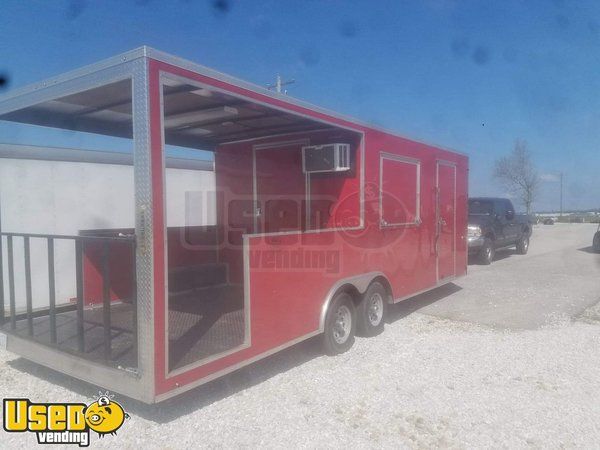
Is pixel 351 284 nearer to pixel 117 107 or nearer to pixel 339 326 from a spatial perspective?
pixel 339 326

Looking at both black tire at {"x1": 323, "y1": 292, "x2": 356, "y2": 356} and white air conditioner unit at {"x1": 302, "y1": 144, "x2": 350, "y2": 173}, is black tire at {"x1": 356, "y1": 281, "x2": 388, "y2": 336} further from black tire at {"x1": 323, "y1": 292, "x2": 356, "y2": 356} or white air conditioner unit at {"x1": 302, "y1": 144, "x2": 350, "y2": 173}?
white air conditioner unit at {"x1": 302, "y1": 144, "x2": 350, "y2": 173}

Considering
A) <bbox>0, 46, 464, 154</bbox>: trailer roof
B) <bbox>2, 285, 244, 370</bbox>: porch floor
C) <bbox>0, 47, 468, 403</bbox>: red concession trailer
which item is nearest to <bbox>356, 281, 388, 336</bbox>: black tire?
<bbox>0, 47, 468, 403</bbox>: red concession trailer

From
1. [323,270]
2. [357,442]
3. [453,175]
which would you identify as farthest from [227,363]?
[453,175]

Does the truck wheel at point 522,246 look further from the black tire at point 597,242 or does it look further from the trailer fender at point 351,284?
the trailer fender at point 351,284

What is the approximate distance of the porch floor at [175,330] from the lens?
11.9 ft

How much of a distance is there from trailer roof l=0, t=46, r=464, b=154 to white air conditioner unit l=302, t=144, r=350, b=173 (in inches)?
12.3

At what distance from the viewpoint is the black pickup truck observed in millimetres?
12703

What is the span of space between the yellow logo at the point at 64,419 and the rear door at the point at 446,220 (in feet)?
17.3

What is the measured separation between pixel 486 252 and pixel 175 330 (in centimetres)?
1087

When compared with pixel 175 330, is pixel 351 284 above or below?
above

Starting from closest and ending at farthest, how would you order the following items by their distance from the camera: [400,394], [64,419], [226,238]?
Answer: [64,419], [400,394], [226,238]

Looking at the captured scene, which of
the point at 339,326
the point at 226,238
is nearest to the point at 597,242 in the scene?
the point at 226,238

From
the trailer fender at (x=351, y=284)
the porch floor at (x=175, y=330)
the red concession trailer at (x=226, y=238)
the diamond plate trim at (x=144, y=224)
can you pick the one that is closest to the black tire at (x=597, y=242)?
the red concession trailer at (x=226, y=238)

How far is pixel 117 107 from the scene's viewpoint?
187 inches
